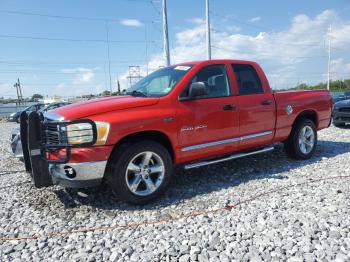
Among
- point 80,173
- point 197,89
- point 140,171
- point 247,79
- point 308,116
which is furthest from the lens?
point 308,116

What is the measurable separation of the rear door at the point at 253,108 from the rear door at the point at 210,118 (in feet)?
0.59

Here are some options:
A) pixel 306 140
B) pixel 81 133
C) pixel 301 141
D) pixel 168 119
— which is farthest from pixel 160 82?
pixel 306 140

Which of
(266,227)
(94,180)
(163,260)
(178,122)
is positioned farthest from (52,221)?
(266,227)

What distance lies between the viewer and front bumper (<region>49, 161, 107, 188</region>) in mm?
3539

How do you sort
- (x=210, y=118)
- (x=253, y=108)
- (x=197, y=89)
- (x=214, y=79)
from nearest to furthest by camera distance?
(x=197, y=89)
(x=210, y=118)
(x=214, y=79)
(x=253, y=108)

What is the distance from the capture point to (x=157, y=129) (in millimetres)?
3932

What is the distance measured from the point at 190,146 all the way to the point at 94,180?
56.0 inches

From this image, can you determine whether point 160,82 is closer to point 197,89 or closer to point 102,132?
point 197,89

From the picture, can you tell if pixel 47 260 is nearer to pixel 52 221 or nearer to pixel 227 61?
pixel 52 221

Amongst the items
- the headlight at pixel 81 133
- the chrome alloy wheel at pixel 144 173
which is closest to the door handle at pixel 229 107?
the chrome alloy wheel at pixel 144 173

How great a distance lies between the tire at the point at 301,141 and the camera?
19.0 ft

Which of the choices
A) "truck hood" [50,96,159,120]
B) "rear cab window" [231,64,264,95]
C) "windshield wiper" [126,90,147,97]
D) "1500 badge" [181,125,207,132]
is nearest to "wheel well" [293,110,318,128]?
"rear cab window" [231,64,264,95]

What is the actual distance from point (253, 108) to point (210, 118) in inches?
37.5

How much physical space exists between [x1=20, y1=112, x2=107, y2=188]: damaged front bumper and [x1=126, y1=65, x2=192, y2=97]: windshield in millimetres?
1277
